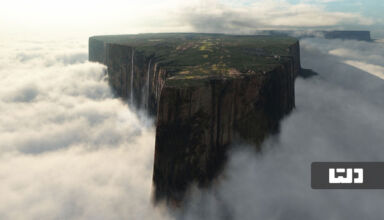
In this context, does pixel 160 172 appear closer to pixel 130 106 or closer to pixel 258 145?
pixel 258 145

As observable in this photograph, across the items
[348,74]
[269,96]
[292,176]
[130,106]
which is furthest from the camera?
[348,74]

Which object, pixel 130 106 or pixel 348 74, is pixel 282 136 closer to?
pixel 130 106

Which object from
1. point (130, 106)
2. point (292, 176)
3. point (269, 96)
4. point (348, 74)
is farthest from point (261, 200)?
point (348, 74)

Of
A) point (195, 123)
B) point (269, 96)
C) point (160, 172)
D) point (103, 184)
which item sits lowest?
point (103, 184)

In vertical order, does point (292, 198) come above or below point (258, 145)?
below

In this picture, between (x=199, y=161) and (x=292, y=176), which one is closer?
(x=199, y=161)

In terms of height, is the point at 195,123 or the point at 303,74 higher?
the point at 303,74

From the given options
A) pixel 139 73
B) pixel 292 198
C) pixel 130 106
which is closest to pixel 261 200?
pixel 292 198

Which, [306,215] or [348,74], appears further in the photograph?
[348,74]

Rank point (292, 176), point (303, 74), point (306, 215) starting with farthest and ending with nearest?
1. point (303, 74)
2. point (292, 176)
3. point (306, 215)
